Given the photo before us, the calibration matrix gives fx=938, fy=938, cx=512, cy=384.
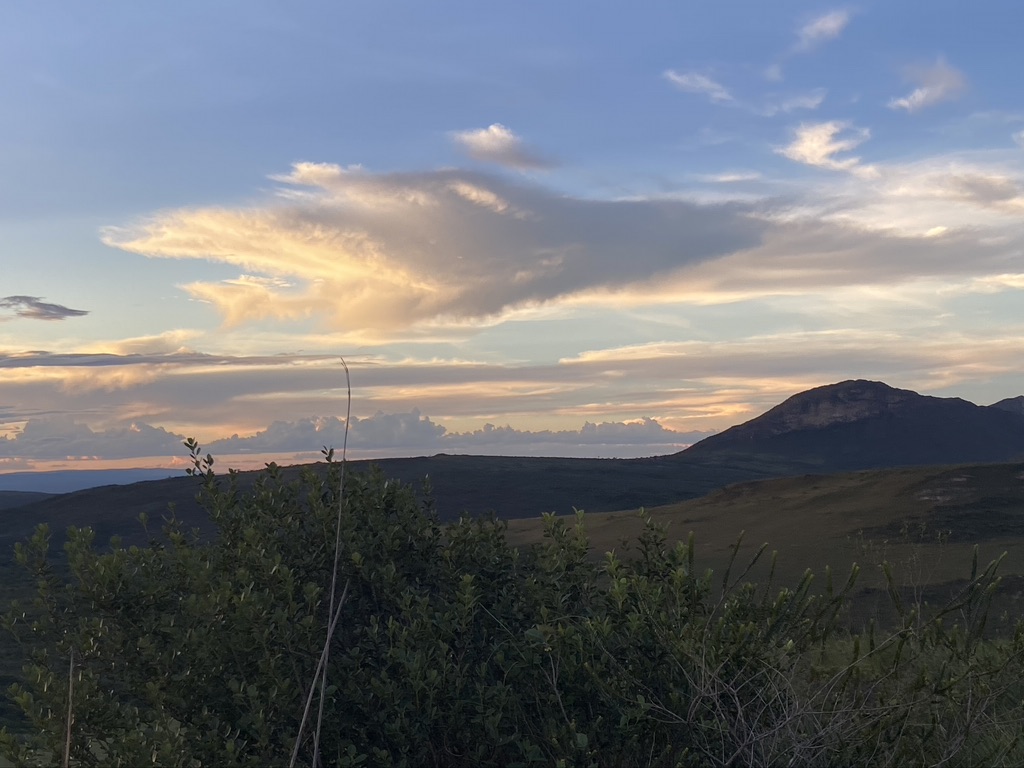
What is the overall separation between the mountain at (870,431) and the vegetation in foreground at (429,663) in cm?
10257

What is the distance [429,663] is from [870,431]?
402ft

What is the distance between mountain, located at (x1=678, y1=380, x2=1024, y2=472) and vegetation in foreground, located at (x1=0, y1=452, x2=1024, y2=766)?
337 feet

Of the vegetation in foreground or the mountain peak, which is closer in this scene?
the vegetation in foreground

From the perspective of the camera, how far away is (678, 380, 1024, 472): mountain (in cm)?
11056

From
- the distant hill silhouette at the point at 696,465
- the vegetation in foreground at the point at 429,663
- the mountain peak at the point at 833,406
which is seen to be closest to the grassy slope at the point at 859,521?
the distant hill silhouette at the point at 696,465

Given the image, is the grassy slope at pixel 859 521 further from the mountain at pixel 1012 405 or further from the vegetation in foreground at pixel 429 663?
the mountain at pixel 1012 405

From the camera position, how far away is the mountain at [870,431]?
11056cm

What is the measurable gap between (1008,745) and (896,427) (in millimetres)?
122194

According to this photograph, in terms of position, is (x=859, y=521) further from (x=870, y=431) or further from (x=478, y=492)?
(x=870, y=431)

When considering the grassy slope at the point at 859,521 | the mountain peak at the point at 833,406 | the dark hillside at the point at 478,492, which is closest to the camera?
the grassy slope at the point at 859,521

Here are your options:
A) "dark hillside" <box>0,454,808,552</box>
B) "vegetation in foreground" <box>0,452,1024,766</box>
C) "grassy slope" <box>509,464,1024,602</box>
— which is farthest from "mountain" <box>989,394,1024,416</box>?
"vegetation in foreground" <box>0,452,1024,766</box>

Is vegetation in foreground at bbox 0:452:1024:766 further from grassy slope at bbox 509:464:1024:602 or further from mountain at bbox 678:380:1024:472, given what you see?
mountain at bbox 678:380:1024:472

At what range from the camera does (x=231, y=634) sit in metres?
5.13

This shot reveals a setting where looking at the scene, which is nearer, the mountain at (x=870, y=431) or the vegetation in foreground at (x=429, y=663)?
the vegetation in foreground at (x=429, y=663)
